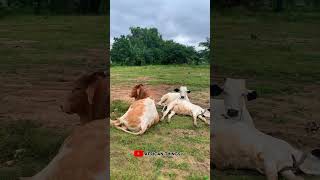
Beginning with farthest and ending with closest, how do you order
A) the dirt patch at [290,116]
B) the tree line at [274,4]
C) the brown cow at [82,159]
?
the dirt patch at [290,116]
the tree line at [274,4]
the brown cow at [82,159]

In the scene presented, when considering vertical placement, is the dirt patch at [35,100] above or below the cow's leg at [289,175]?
above

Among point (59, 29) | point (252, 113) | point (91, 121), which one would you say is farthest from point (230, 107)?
point (59, 29)

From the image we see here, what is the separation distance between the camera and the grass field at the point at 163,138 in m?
3.24

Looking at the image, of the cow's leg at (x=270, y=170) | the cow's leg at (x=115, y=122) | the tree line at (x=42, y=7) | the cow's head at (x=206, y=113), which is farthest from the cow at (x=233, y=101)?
the tree line at (x=42, y=7)

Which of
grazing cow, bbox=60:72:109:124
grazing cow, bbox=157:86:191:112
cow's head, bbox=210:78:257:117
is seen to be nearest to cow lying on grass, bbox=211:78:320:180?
cow's head, bbox=210:78:257:117

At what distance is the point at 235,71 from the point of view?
3566mm

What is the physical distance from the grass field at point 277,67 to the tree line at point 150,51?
0.88 ft

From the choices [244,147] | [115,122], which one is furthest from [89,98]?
[244,147]

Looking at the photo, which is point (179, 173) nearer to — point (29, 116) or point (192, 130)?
point (192, 130)

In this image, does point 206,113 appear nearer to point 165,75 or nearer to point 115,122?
point 165,75

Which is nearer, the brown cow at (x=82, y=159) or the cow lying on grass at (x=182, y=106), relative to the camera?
the brown cow at (x=82, y=159)

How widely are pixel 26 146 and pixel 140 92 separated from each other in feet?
3.35

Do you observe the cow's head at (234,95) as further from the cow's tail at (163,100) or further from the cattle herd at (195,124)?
the cow's tail at (163,100)

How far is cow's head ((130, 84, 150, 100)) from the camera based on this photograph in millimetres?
3389
